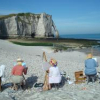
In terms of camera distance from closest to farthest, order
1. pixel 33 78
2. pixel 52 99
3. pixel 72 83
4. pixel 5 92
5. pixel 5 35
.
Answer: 1. pixel 52 99
2. pixel 5 92
3. pixel 72 83
4. pixel 33 78
5. pixel 5 35

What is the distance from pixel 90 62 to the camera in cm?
914

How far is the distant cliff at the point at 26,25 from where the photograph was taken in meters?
79.6

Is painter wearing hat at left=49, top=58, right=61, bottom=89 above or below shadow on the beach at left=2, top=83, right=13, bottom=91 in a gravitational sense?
Answer: above

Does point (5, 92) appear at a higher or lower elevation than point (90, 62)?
lower

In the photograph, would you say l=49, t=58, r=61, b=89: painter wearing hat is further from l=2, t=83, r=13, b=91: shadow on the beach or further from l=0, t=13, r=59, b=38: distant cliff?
l=0, t=13, r=59, b=38: distant cliff

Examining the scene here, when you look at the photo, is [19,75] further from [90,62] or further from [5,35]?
[5,35]

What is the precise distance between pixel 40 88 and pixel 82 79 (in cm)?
234

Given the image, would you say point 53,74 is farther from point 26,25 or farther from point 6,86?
point 26,25

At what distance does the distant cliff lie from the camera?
79.6 metres

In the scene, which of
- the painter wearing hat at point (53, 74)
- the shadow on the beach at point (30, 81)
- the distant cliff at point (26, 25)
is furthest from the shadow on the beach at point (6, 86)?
the distant cliff at point (26, 25)

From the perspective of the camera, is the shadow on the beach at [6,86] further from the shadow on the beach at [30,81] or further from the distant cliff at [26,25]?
the distant cliff at [26,25]

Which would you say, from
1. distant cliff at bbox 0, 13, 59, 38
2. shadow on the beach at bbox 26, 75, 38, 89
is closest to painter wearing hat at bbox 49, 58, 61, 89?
shadow on the beach at bbox 26, 75, 38, 89

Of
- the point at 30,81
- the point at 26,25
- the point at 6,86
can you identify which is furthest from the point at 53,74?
the point at 26,25

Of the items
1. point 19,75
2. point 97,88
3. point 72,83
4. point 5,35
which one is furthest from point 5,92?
point 5,35
